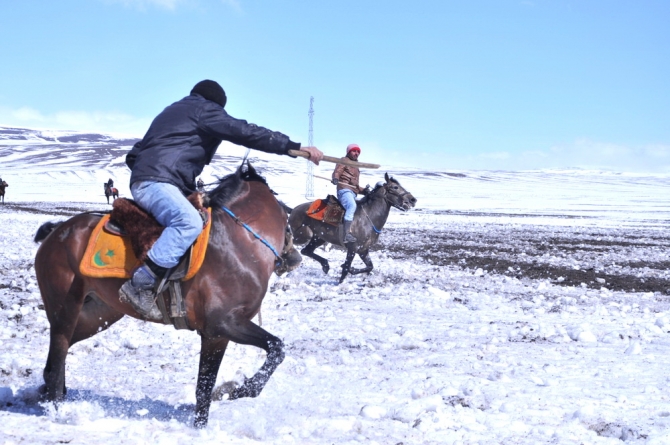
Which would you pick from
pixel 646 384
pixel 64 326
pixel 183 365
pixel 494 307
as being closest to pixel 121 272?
pixel 64 326

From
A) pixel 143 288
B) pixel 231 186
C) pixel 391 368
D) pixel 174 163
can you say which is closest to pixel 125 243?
pixel 143 288

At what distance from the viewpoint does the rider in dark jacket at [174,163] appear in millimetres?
4520

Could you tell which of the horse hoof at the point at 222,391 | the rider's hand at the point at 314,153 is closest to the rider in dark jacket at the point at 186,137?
the rider's hand at the point at 314,153

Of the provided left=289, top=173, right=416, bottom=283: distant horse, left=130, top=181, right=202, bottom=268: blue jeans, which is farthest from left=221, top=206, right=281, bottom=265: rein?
left=289, top=173, right=416, bottom=283: distant horse

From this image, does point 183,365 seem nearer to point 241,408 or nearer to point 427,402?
point 241,408

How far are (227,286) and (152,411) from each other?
1.28m

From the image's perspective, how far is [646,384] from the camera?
5.62 meters

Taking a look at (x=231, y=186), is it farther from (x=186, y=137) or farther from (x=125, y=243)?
(x=125, y=243)

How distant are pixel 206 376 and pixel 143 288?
80 cm

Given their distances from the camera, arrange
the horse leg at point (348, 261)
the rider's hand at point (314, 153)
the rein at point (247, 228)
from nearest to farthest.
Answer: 1. the rider's hand at point (314, 153)
2. the rein at point (247, 228)
3. the horse leg at point (348, 261)

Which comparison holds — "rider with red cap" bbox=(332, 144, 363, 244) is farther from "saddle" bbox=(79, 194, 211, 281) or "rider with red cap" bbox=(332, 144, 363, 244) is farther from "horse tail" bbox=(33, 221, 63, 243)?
"saddle" bbox=(79, 194, 211, 281)

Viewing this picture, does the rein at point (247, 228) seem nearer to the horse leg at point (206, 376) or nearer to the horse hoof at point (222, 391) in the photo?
the horse leg at point (206, 376)

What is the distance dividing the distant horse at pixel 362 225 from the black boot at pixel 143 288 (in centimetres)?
822

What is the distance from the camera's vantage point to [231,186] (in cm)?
507
